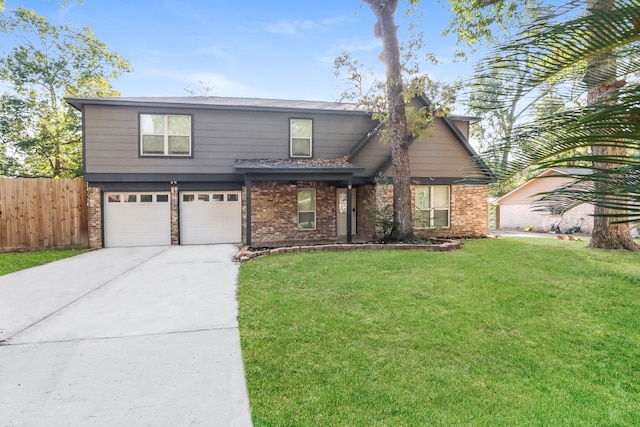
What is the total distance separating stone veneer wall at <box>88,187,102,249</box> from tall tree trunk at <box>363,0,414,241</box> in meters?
9.60

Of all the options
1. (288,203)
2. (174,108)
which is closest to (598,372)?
(288,203)

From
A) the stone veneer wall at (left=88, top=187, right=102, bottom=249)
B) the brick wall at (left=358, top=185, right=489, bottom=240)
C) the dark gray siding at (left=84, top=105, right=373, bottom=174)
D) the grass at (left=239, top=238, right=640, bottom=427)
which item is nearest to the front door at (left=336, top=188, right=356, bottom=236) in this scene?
the brick wall at (left=358, top=185, right=489, bottom=240)

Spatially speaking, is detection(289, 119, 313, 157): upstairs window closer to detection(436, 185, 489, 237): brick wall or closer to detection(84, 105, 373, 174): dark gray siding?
detection(84, 105, 373, 174): dark gray siding

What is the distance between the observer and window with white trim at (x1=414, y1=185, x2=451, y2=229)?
12828 mm

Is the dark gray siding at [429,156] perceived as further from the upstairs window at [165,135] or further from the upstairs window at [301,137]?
the upstairs window at [165,135]

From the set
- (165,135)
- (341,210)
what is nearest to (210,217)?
(165,135)

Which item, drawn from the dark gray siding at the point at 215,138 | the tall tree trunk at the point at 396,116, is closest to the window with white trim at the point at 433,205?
the tall tree trunk at the point at 396,116

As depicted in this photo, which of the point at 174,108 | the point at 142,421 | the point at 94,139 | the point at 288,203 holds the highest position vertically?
the point at 174,108

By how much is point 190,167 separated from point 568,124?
37.0 ft

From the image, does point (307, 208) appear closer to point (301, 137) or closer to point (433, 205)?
point (301, 137)

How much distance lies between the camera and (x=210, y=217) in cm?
1181

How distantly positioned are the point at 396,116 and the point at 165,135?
25.2 feet

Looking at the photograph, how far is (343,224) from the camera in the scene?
43.7 feet

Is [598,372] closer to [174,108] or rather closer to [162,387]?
[162,387]
